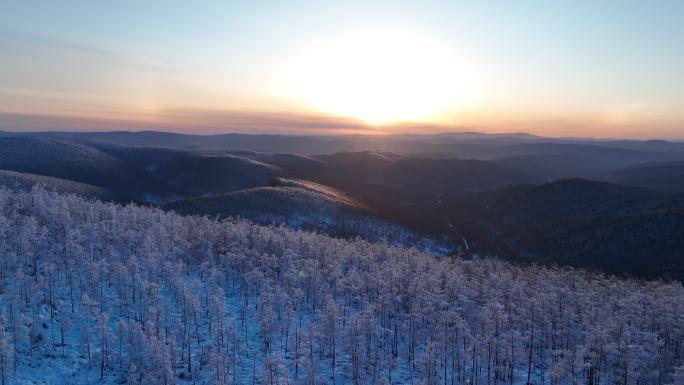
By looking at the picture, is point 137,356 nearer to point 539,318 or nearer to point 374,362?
point 374,362

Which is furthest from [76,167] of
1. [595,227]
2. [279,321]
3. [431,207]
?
[595,227]

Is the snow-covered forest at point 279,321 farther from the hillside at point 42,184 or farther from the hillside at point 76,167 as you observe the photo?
the hillside at point 76,167

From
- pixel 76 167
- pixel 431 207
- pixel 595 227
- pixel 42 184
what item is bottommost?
pixel 431 207

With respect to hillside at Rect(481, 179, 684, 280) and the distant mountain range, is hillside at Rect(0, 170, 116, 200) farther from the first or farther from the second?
hillside at Rect(481, 179, 684, 280)

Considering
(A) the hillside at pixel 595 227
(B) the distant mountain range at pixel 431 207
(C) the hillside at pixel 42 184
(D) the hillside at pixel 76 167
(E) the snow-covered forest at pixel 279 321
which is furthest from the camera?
(D) the hillside at pixel 76 167

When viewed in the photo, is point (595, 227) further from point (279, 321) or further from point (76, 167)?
point (76, 167)

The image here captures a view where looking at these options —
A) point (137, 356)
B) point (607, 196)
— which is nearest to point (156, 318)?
point (137, 356)

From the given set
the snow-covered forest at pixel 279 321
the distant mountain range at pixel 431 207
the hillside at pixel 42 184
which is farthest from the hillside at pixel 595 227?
the hillside at pixel 42 184

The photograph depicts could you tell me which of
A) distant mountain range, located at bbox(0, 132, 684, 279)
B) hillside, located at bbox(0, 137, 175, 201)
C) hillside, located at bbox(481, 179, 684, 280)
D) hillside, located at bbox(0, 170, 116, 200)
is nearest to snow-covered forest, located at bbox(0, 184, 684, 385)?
distant mountain range, located at bbox(0, 132, 684, 279)
